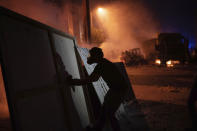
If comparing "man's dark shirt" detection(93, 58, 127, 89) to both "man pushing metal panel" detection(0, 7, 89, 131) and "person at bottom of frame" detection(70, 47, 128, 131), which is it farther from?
"man pushing metal panel" detection(0, 7, 89, 131)

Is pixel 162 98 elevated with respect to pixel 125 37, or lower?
lower

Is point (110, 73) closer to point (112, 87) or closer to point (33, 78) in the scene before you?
point (112, 87)

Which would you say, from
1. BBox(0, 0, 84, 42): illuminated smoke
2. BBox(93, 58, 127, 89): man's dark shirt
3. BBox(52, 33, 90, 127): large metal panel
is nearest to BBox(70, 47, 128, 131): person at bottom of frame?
BBox(93, 58, 127, 89): man's dark shirt

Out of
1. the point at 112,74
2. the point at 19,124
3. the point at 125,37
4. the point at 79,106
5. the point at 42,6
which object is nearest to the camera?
the point at 19,124

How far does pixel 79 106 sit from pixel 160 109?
2.95m

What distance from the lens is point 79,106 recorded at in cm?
260

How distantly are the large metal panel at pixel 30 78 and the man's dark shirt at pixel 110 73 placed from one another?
76cm

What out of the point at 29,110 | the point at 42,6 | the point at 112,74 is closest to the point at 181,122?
the point at 112,74

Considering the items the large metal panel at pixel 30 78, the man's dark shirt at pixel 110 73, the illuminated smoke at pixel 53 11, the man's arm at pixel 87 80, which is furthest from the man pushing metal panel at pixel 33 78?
the illuminated smoke at pixel 53 11

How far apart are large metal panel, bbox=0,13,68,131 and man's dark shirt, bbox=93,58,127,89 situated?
762mm

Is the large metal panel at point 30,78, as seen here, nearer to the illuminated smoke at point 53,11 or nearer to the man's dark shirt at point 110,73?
the man's dark shirt at point 110,73

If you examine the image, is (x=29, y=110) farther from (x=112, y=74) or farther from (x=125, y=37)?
(x=125, y=37)

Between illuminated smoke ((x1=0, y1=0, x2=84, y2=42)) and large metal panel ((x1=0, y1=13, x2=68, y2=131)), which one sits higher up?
illuminated smoke ((x1=0, y1=0, x2=84, y2=42))

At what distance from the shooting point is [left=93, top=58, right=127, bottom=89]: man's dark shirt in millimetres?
2225
